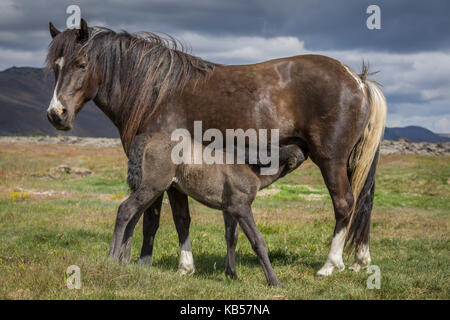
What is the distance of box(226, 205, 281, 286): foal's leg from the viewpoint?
5.37 m

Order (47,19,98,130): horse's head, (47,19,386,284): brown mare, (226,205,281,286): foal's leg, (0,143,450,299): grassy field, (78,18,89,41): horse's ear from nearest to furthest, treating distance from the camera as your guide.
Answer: (0,143,450,299): grassy field, (226,205,281,286): foal's leg, (47,19,98,130): horse's head, (78,18,89,41): horse's ear, (47,19,386,284): brown mare

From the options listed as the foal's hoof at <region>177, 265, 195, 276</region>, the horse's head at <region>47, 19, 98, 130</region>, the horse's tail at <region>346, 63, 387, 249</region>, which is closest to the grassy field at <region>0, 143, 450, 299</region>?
the foal's hoof at <region>177, 265, 195, 276</region>

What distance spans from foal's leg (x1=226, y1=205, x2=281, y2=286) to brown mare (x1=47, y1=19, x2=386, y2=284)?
669 mm

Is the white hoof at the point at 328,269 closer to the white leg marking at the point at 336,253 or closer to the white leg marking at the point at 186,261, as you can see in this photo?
the white leg marking at the point at 336,253

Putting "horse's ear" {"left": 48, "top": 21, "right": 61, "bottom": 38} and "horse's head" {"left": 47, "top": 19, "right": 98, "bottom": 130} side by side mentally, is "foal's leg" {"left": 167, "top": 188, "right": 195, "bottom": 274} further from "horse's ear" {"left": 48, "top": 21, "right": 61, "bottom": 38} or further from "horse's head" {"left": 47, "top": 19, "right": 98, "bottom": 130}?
"horse's ear" {"left": 48, "top": 21, "right": 61, "bottom": 38}

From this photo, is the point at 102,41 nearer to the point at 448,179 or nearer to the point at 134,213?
the point at 134,213

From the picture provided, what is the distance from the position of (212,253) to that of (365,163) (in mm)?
2997

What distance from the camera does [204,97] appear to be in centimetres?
611

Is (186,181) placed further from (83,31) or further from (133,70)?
(83,31)

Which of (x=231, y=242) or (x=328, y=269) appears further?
(x=328, y=269)

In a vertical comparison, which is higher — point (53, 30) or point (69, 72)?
point (53, 30)

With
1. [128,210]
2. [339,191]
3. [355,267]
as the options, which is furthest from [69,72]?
[355,267]

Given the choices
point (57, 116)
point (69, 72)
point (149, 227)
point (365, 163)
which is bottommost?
point (149, 227)

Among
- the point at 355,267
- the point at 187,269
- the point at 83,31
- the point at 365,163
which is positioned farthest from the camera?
the point at 365,163
